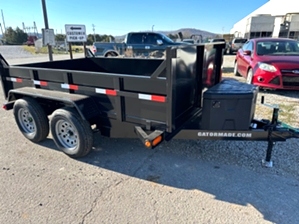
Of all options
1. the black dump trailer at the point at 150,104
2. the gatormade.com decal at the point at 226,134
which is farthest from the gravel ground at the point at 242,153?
the gatormade.com decal at the point at 226,134

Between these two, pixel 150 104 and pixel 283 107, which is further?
pixel 283 107

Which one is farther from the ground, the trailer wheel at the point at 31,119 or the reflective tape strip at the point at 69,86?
the reflective tape strip at the point at 69,86

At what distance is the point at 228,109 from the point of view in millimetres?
2664

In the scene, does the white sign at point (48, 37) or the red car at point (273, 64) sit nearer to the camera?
the red car at point (273, 64)

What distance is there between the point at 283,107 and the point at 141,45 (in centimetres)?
729

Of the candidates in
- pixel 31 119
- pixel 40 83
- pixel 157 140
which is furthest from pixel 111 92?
pixel 31 119

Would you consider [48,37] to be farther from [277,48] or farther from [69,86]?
[277,48]

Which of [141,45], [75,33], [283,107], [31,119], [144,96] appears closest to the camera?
[144,96]

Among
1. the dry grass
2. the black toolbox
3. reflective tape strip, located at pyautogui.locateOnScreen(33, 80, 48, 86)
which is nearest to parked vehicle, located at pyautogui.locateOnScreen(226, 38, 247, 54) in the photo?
the dry grass

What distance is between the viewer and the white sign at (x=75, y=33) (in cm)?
820

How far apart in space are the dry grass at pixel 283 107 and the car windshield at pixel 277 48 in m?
1.22

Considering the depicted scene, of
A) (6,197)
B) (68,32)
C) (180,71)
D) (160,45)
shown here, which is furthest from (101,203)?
(160,45)

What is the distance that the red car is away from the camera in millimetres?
5793

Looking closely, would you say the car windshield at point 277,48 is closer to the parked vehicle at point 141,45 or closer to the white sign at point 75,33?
the parked vehicle at point 141,45
